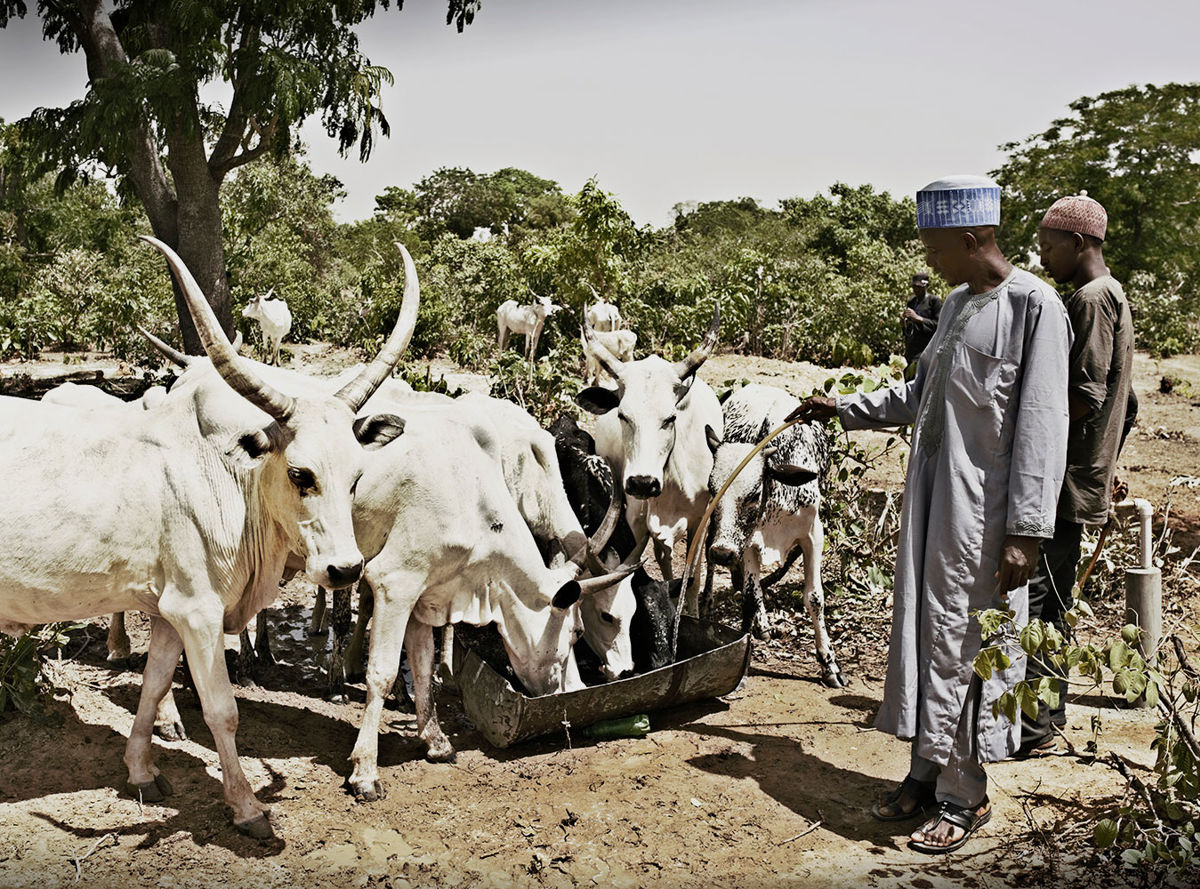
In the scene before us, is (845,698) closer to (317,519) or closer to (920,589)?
(920,589)

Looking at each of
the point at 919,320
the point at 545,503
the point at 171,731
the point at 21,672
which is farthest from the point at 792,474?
the point at 21,672

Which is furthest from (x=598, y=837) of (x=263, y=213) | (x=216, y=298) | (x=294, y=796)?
(x=263, y=213)

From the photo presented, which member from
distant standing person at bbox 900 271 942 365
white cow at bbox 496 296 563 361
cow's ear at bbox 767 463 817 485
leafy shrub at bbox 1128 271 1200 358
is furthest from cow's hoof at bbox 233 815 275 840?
leafy shrub at bbox 1128 271 1200 358

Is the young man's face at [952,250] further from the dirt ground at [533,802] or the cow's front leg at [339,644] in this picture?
the cow's front leg at [339,644]

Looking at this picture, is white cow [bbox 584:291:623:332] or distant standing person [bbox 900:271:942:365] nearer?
distant standing person [bbox 900:271:942:365]

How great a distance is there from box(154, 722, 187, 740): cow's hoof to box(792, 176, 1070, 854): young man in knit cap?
3015mm

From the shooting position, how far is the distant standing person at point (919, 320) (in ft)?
26.0

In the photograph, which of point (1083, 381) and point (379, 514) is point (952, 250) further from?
point (379, 514)

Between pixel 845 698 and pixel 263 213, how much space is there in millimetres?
21547

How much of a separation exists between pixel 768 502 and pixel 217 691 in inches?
112

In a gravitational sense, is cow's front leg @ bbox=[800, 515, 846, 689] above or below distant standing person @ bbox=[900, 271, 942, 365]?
below

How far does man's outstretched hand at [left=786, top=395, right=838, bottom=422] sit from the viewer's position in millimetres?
4402

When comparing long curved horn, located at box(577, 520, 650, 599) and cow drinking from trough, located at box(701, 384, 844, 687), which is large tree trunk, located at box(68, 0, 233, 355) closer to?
cow drinking from trough, located at box(701, 384, 844, 687)

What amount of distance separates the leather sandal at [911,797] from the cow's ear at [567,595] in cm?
150
